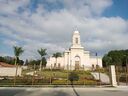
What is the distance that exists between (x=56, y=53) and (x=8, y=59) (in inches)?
1208

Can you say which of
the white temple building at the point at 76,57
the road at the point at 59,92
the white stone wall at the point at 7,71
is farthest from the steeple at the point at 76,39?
the road at the point at 59,92

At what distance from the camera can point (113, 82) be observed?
26.4 meters

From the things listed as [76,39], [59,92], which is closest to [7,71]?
[59,92]

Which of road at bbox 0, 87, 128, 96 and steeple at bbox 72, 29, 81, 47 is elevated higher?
steeple at bbox 72, 29, 81, 47

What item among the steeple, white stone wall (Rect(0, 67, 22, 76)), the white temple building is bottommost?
white stone wall (Rect(0, 67, 22, 76))

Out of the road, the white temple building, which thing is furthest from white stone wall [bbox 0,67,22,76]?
the white temple building

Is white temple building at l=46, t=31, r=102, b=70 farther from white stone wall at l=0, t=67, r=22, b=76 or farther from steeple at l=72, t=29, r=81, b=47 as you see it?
white stone wall at l=0, t=67, r=22, b=76

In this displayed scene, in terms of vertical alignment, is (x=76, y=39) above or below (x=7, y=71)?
above

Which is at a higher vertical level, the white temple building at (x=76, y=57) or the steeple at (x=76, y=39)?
the steeple at (x=76, y=39)

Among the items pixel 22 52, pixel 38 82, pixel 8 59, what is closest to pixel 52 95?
pixel 38 82

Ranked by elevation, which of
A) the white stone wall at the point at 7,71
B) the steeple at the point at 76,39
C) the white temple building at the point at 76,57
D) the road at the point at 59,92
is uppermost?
the steeple at the point at 76,39

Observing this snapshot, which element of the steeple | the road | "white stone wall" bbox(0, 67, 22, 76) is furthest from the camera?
the steeple

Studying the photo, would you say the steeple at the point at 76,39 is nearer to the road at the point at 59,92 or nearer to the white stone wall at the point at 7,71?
the white stone wall at the point at 7,71

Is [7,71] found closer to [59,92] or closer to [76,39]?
[59,92]
